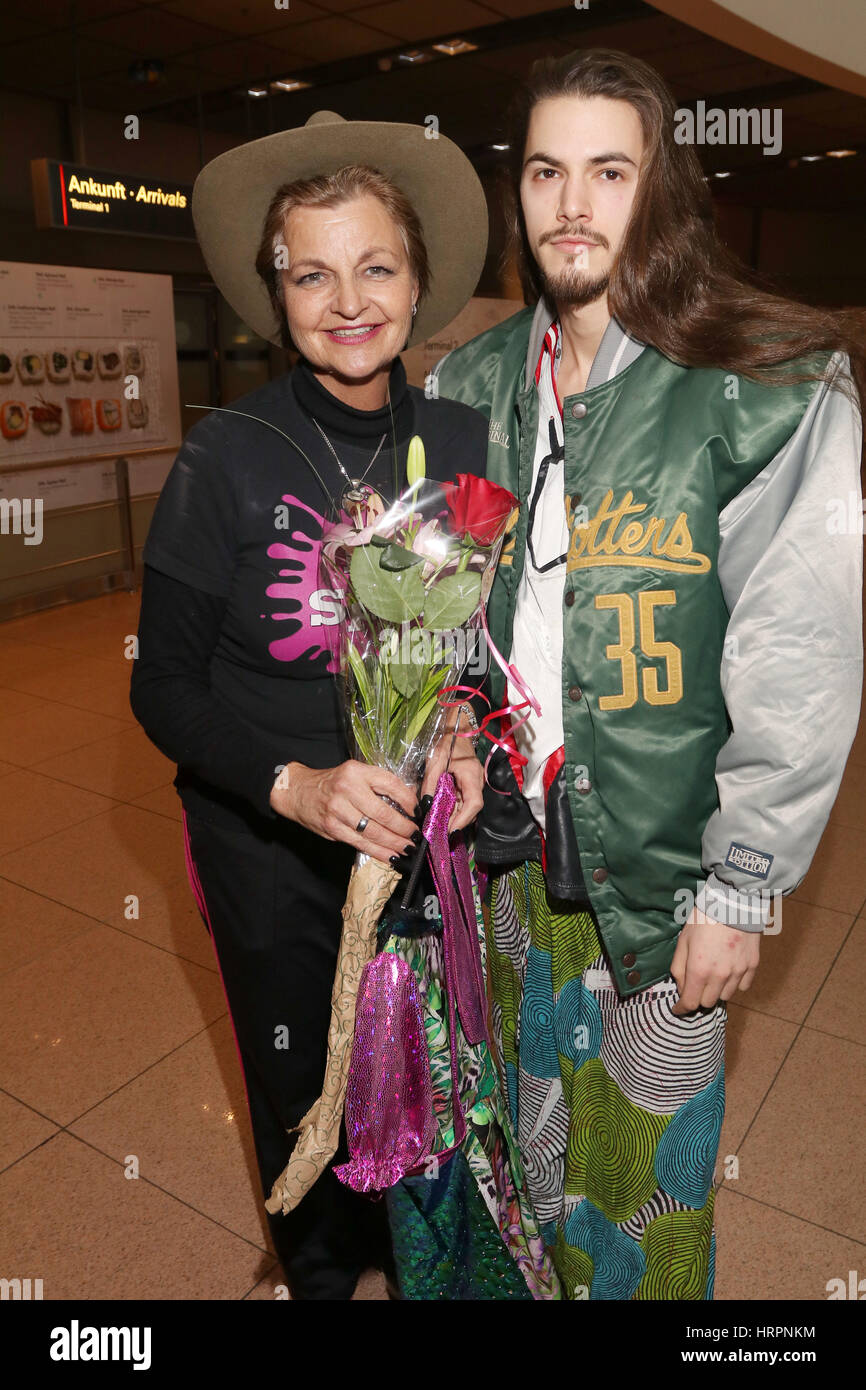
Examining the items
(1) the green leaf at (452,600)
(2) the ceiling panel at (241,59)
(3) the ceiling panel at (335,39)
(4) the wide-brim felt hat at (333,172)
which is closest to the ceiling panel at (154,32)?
(2) the ceiling panel at (241,59)

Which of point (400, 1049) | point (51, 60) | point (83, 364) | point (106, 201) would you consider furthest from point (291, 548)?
point (51, 60)

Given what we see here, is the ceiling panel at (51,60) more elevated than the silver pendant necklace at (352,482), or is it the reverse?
the ceiling panel at (51,60)

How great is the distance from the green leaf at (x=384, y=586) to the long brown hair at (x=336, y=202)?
0.59 m

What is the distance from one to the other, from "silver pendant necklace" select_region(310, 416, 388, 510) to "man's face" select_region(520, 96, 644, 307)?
A: 0.37 metres

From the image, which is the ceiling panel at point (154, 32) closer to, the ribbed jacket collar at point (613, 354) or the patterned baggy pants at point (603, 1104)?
the ribbed jacket collar at point (613, 354)

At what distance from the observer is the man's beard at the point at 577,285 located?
1459 millimetres

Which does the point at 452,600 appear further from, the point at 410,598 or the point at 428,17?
the point at 428,17

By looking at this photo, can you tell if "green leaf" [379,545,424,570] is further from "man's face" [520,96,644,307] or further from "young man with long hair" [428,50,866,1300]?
"man's face" [520,96,644,307]

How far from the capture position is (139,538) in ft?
25.7

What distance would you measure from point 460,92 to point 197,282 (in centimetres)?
291

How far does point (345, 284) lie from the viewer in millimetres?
1438

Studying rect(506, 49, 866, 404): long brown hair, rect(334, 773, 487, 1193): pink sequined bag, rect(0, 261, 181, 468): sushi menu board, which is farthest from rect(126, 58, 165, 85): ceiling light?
rect(334, 773, 487, 1193): pink sequined bag

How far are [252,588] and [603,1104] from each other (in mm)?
1019

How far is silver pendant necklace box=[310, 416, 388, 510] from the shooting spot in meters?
1.28
